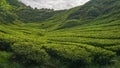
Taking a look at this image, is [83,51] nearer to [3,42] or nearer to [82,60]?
[82,60]

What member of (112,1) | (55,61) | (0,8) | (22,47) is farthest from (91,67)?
(112,1)

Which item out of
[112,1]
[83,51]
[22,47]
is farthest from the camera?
[112,1]

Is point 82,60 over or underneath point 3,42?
underneath

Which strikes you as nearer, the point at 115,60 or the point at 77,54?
the point at 77,54

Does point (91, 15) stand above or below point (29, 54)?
below


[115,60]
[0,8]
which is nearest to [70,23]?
A: [0,8]

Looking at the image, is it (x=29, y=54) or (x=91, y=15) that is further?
(x=91, y=15)

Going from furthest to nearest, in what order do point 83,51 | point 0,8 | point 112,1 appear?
point 112,1 < point 0,8 < point 83,51

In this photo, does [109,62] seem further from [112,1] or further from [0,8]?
[112,1]

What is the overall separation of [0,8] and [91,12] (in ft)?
192

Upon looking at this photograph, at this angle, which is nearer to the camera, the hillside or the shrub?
the shrub

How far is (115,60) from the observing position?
45.3 m

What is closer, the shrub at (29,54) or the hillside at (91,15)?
the shrub at (29,54)

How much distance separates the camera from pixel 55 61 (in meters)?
42.1
